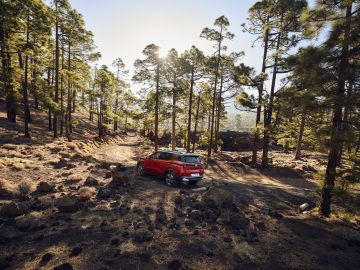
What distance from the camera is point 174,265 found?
19.2ft

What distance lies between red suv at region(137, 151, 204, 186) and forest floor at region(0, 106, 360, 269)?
1.99 feet

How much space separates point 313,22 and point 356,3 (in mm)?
1429

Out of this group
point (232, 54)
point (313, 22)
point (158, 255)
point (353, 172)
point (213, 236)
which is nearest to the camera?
point (158, 255)

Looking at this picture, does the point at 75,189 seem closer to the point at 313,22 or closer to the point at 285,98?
the point at 285,98

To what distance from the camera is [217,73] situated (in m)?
24.8

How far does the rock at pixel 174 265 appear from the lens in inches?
227

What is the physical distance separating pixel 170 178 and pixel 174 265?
273 inches

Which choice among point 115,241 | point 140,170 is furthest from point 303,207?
point 140,170

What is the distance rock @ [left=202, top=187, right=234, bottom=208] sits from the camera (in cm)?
995

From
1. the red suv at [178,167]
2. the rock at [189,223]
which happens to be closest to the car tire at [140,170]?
the red suv at [178,167]

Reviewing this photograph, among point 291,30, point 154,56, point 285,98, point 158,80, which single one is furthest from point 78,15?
point 285,98

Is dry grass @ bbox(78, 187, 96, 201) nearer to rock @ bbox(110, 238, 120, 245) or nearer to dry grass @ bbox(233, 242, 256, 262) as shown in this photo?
rock @ bbox(110, 238, 120, 245)

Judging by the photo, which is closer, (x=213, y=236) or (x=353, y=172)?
(x=213, y=236)

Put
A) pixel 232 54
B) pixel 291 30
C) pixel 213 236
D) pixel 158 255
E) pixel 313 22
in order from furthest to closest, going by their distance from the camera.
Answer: pixel 232 54
pixel 291 30
pixel 313 22
pixel 213 236
pixel 158 255
